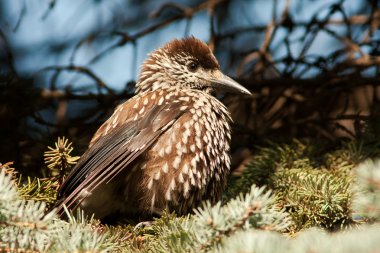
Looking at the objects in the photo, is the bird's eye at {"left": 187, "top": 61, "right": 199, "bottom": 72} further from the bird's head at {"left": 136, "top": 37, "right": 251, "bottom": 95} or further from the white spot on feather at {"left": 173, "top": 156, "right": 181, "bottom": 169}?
the white spot on feather at {"left": 173, "top": 156, "right": 181, "bottom": 169}

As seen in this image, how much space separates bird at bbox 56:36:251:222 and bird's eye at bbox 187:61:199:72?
354 millimetres

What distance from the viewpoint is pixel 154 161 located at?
13.4ft

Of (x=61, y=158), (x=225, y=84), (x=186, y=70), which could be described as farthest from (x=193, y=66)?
(x=61, y=158)

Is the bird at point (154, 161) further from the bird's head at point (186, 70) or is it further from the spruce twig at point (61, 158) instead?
the bird's head at point (186, 70)

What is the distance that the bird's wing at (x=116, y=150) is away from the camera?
3.78 m

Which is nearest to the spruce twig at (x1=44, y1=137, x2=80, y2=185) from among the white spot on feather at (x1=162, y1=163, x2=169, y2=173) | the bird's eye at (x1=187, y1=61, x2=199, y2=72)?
the white spot on feather at (x1=162, y1=163, x2=169, y2=173)

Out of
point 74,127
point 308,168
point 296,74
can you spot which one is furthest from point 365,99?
point 74,127

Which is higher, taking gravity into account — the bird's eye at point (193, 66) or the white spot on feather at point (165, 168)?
the bird's eye at point (193, 66)

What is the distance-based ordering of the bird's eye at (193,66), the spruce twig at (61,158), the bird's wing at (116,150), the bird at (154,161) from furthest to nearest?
the bird's eye at (193,66) → the bird at (154,161) → the bird's wing at (116,150) → the spruce twig at (61,158)

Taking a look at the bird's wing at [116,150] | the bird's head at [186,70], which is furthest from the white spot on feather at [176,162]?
the bird's head at [186,70]

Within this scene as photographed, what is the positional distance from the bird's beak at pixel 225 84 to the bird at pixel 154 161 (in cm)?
22

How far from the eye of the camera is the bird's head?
4879mm

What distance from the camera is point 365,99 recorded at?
5.79m

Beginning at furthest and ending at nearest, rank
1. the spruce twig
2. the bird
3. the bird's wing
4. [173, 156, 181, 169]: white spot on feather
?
1. [173, 156, 181, 169]: white spot on feather
2. the bird
3. the bird's wing
4. the spruce twig
